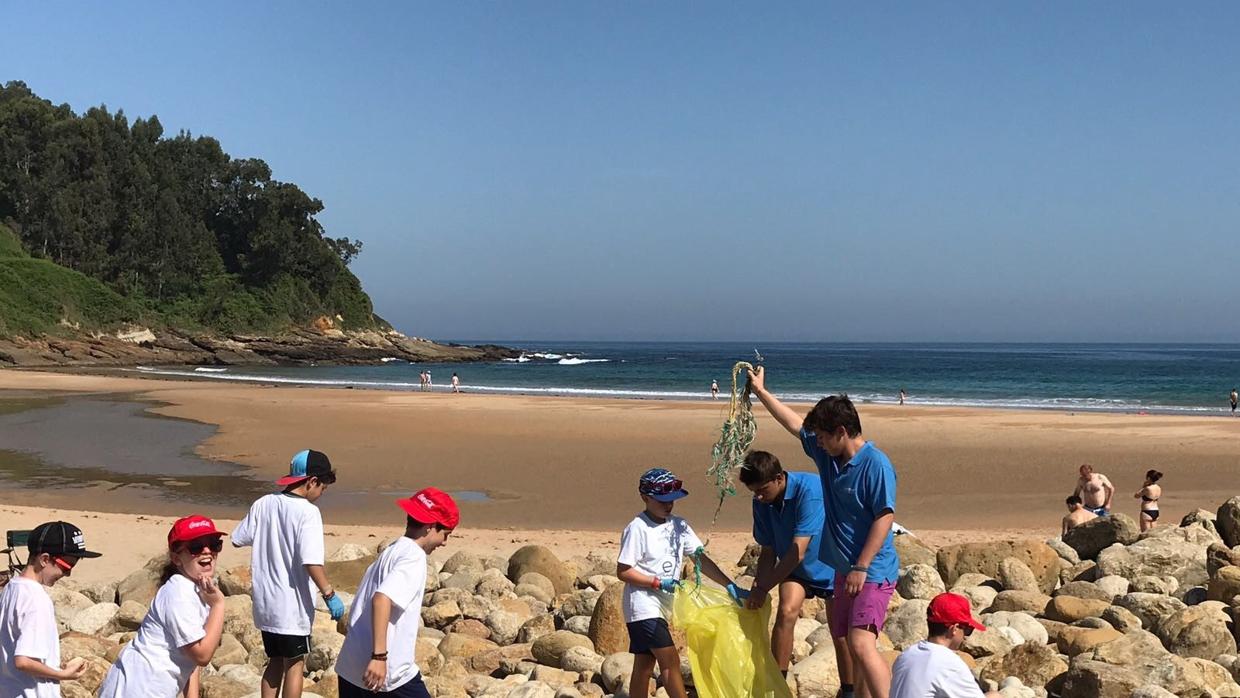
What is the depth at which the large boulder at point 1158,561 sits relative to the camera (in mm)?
8453

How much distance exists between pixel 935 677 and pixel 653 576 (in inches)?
63.0

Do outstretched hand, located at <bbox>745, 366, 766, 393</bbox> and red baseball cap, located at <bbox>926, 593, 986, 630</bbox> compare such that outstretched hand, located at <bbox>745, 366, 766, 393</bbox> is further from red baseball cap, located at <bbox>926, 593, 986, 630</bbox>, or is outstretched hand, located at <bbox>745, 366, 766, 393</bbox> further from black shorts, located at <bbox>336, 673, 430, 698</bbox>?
black shorts, located at <bbox>336, 673, 430, 698</bbox>

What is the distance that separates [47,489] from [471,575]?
410 inches

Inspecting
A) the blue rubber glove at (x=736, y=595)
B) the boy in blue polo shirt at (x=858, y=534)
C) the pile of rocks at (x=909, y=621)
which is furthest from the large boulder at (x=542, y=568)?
the boy in blue polo shirt at (x=858, y=534)

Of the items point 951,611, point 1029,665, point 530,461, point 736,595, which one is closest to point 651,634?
point 736,595

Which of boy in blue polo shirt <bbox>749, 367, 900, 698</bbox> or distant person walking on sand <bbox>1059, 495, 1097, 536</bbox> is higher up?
boy in blue polo shirt <bbox>749, 367, 900, 698</bbox>

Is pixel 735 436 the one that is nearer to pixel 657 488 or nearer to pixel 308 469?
pixel 657 488

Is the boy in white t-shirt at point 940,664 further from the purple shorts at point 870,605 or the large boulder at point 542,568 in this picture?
the large boulder at point 542,568

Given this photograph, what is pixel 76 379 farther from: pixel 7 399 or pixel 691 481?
pixel 691 481

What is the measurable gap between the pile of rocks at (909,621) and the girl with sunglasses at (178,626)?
2.17 m

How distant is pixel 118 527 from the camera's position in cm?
1255

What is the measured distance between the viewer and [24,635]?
3828mm

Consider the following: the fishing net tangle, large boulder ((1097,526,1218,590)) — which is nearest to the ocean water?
large boulder ((1097,526,1218,590))

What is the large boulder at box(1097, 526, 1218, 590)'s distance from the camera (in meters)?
8.45
